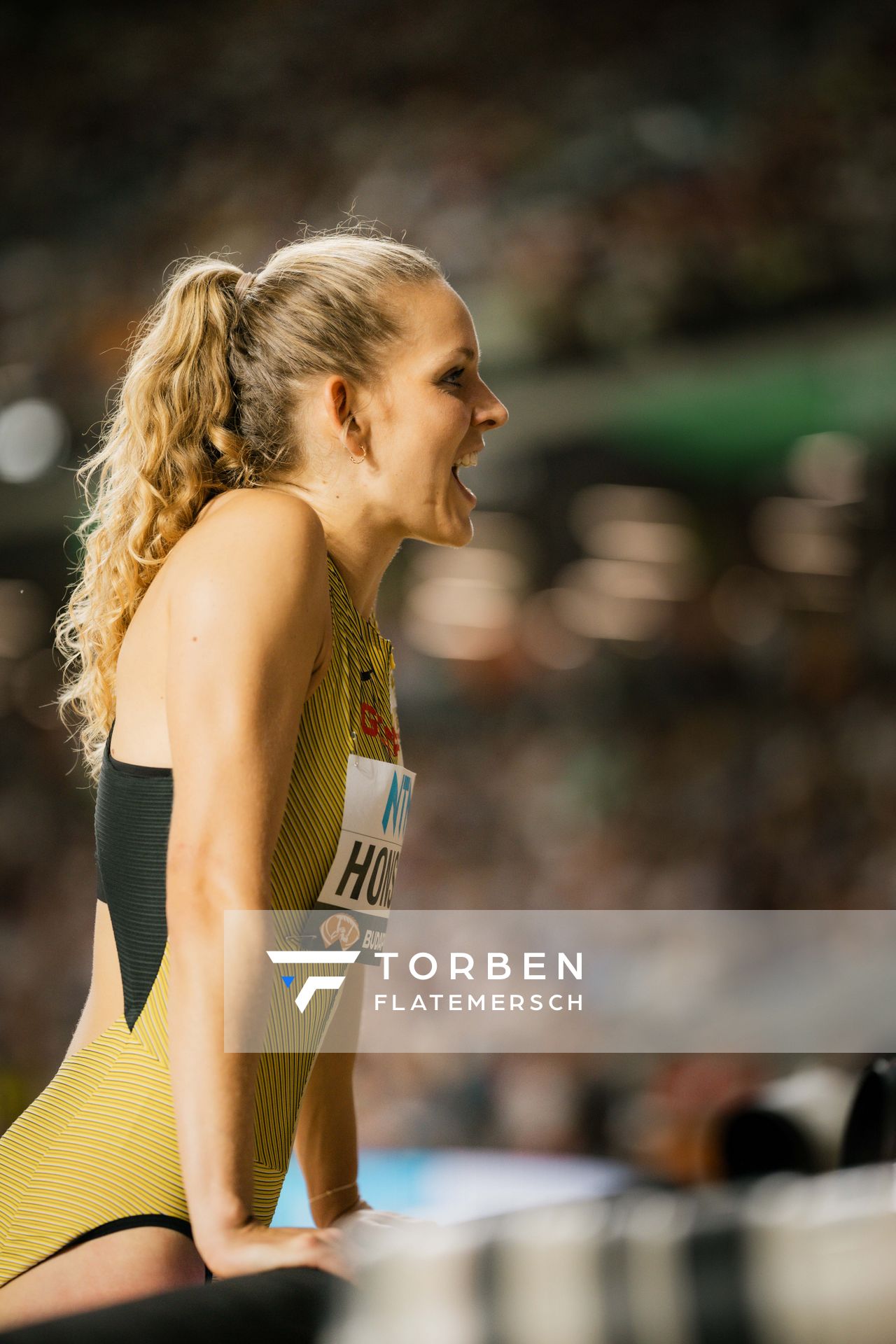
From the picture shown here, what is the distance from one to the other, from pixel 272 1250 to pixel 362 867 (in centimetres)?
31

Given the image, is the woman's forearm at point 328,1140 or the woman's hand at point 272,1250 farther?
the woman's forearm at point 328,1140

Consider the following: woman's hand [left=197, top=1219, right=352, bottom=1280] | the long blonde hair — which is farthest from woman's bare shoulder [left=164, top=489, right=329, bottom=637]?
woman's hand [left=197, top=1219, right=352, bottom=1280]

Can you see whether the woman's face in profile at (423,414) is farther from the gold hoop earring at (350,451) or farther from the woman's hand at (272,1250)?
the woman's hand at (272,1250)

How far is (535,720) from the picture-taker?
491 cm

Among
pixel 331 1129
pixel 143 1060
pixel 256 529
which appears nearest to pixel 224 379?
pixel 256 529

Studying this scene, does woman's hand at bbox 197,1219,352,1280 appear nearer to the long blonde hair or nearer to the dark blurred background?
the long blonde hair

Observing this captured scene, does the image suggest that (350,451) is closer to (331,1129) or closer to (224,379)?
(224,379)

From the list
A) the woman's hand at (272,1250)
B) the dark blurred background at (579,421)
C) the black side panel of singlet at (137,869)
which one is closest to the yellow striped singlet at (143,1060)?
the black side panel of singlet at (137,869)

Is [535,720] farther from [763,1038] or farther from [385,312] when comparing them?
[385,312]

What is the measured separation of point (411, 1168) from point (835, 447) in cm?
274

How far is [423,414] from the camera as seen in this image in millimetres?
1003

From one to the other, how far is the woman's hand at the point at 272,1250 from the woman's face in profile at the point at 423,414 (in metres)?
0.51

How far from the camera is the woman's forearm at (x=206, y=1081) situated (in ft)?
2.35

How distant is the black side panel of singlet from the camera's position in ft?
2.83
